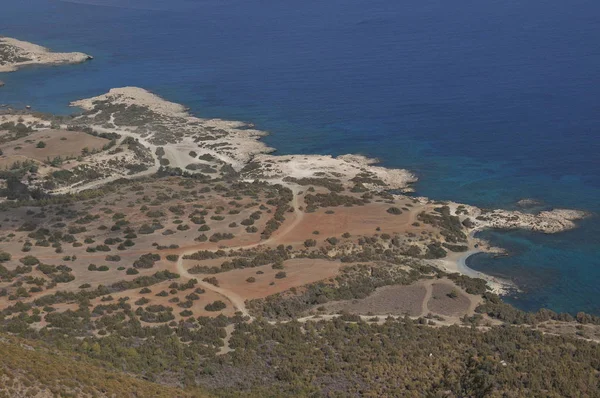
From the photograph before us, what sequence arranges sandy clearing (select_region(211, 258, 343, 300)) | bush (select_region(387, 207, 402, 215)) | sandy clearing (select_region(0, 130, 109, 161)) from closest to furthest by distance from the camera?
sandy clearing (select_region(211, 258, 343, 300))
bush (select_region(387, 207, 402, 215))
sandy clearing (select_region(0, 130, 109, 161))

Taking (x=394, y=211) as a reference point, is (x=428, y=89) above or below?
above

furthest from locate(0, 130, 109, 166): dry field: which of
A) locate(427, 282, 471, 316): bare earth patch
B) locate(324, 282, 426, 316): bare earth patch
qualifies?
locate(427, 282, 471, 316): bare earth patch

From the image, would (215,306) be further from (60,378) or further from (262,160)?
(262,160)

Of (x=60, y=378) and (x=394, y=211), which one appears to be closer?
(x=60, y=378)

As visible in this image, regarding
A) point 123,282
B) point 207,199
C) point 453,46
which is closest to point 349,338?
point 123,282

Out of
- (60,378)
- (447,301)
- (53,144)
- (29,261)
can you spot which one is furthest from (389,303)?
(53,144)

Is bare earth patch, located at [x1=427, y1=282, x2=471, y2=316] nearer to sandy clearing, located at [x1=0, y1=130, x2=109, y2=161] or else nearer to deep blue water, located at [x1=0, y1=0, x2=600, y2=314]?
deep blue water, located at [x1=0, y1=0, x2=600, y2=314]

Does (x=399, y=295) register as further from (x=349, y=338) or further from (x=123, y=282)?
(x=123, y=282)

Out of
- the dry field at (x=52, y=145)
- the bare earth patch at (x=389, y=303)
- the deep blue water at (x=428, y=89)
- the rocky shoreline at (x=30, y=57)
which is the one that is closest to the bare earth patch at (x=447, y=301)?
the bare earth patch at (x=389, y=303)
